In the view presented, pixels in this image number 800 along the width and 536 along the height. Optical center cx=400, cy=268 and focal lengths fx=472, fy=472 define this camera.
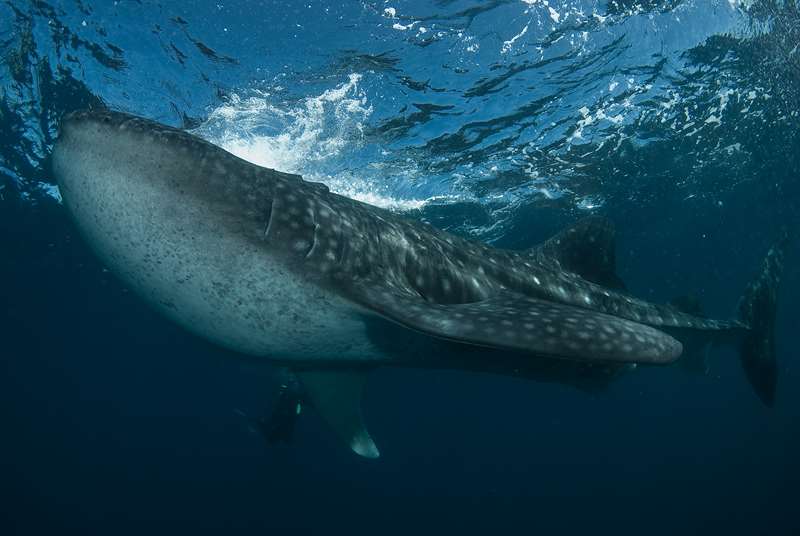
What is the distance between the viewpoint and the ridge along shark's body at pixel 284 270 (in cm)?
365

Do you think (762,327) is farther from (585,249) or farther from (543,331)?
(543,331)

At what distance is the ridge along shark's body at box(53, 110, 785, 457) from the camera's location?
3.65 meters

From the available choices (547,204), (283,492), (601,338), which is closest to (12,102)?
(601,338)

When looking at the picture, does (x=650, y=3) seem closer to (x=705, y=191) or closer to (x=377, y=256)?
(x=377, y=256)

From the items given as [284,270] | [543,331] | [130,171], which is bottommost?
[543,331]

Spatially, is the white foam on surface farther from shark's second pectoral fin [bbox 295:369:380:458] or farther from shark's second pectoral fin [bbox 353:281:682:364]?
shark's second pectoral fin [bbox 353:281:682:364]

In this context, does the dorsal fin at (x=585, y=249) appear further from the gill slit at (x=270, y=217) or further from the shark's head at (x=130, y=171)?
the shark's head at (x=130, y=171)

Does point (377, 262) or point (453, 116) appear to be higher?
point (453, 116)

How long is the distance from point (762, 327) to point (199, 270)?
37.0 feet

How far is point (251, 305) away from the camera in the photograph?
13.8ft

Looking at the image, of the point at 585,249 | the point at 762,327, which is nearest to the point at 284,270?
the point at 585,249

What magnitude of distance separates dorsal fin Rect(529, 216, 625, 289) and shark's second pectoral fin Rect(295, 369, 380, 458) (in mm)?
4007

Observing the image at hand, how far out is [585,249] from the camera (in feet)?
28.5

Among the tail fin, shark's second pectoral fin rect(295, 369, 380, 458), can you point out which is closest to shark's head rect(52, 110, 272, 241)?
shark's second pectoral fin rect(295, 369, 380, 458)
